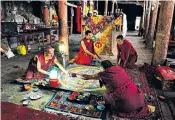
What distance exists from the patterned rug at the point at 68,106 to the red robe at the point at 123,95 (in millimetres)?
446

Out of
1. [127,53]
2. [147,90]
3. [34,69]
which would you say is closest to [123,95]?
[147,90]

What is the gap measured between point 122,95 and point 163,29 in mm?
3869

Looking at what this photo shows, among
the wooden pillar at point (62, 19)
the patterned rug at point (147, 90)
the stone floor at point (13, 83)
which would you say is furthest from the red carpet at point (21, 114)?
the wooden pillar at point (62, 19)

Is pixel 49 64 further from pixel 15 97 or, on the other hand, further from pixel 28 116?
pixel 28 116

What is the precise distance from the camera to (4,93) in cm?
492

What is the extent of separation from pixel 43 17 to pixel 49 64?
9327mm

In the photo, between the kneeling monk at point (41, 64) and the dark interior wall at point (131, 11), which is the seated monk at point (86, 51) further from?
the dark interior wall at point (131, 11)

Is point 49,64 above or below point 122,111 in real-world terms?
above

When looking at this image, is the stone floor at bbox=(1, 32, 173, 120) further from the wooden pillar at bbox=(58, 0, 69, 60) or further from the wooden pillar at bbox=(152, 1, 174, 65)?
the wooden pillar at bbox=(58, 0, 69, 60)

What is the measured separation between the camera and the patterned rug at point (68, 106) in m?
3.90

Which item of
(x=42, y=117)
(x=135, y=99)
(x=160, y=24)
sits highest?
(x=160, y=24)

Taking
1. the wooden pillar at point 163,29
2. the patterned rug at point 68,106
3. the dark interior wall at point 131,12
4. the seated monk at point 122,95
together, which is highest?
the dark interior wall at point 131,12

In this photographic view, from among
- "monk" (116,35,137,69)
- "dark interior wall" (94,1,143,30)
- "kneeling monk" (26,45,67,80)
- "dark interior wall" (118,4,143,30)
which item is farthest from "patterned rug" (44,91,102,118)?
"dark interior wall" (118,4,143,30)

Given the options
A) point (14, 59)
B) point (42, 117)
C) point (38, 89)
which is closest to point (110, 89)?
point (42, 117)
